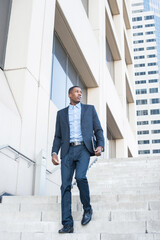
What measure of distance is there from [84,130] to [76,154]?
362 mm

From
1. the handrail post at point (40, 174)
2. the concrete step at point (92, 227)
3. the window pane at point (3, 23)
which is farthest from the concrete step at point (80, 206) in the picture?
the window pane at point (3, 23)

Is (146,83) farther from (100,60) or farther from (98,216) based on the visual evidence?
(98,216)

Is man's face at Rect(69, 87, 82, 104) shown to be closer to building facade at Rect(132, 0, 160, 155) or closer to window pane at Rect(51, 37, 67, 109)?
window pane at Rect(51, 37, 67, 109)

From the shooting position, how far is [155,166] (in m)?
9.88

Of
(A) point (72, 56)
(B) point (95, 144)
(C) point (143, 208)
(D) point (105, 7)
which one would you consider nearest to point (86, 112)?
(B) point (95, 144)

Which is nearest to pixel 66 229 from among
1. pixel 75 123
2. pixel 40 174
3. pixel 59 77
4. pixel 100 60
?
pixel 75 123

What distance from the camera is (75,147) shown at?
4648 millimetres

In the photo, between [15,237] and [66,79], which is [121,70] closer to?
[66,79]

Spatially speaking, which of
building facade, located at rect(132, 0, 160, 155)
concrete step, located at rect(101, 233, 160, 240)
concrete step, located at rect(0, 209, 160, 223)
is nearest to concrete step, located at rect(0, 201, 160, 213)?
concrete step, located at rect(0, 209, 160, 223)

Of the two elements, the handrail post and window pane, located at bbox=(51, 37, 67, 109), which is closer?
the handrail post

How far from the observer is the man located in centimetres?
436

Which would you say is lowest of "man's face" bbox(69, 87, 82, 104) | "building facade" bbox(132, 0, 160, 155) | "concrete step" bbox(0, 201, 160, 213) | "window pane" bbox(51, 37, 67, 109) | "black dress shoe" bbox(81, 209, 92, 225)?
"black dress shoe" bbox(81, 209, 92, 225)

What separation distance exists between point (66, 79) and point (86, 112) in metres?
7.41

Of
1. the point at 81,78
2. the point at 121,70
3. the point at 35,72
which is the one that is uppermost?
the point at 121,70
